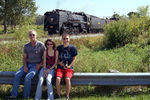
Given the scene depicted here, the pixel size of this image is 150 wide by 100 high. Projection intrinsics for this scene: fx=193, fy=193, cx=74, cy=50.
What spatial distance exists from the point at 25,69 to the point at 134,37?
8.43 meters

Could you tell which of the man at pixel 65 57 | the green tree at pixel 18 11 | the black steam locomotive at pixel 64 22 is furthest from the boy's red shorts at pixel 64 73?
the green tree at pixel 18 11

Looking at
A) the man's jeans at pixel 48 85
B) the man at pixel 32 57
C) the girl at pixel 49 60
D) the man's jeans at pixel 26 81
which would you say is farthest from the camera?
the man at pixel 32 57

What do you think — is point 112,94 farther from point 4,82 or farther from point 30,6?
point 30,6

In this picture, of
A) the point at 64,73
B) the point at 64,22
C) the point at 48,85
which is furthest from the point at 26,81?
the point at 64,22

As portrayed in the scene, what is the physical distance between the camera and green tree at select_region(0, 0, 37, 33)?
31513mm

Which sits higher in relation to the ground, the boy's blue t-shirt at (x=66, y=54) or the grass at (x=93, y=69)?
the boy's blue t-shirt at (x=66, y=54)

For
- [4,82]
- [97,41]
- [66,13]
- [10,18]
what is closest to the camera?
[4,82]

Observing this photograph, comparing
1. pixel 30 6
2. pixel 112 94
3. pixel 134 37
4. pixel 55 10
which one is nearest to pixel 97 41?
pixel 134 37

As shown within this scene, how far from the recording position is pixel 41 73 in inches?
168

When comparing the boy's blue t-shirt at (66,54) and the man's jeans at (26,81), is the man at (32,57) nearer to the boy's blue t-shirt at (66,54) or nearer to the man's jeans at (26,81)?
the man's jeans at (26,81)

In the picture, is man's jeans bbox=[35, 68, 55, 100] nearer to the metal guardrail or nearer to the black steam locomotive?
the metal guardrail

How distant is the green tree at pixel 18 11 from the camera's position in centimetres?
3151

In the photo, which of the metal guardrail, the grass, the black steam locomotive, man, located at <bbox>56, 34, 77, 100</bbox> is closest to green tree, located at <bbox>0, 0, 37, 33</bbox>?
the black steam locomotive

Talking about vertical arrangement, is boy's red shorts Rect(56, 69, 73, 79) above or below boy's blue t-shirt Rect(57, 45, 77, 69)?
below
